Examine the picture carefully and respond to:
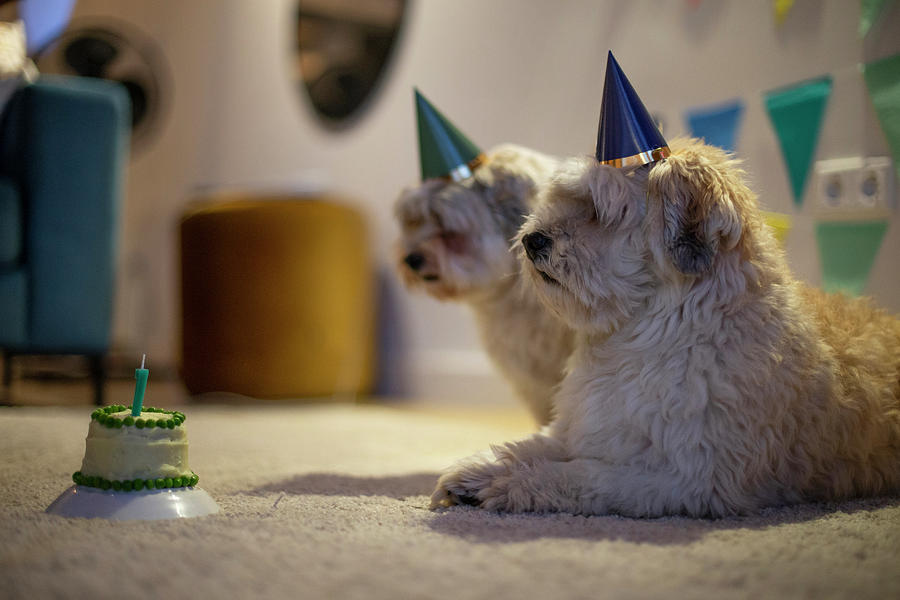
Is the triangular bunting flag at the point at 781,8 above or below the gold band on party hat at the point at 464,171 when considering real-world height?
above

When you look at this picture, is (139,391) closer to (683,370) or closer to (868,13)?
(683,370)

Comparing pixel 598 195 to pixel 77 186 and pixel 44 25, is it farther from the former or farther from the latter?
pixel 44 25

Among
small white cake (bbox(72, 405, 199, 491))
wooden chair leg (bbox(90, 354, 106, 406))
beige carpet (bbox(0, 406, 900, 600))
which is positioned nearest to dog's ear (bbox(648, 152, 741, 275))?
beige carpet (bbox(0, 406, 900, 600))

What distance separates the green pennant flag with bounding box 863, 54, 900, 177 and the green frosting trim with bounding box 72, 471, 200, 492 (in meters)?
1.87

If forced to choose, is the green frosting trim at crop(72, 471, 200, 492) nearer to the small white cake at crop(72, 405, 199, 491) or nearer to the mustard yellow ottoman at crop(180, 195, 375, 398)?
the small white cake at crop(72, 405, 199, 491)

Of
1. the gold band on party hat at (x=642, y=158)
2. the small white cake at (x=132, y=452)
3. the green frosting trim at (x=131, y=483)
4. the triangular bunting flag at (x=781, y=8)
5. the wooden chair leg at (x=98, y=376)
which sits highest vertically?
the triangular bunting flag at (x=781, y=8)

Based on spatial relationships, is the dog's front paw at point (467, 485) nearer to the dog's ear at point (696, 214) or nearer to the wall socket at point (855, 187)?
the dog's ear at point (696, 214)

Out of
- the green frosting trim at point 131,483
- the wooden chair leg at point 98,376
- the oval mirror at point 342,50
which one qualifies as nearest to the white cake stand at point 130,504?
the green frosting trim at point 131,483

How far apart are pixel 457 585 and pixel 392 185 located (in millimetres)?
3477

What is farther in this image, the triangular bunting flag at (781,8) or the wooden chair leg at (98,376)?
the wooden chair leg at (98,376)

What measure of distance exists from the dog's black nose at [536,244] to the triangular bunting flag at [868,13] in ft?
3.93

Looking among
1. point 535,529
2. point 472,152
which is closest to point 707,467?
point 535,529

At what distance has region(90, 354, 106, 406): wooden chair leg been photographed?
127 inches

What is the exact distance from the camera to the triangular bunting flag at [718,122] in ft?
8.07
